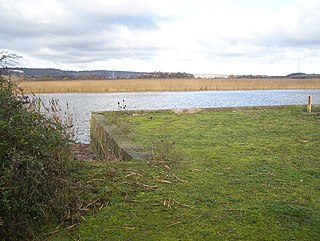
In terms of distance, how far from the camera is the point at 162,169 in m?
5.36

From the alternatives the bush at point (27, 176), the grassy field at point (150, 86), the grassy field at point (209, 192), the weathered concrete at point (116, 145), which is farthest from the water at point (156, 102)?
the bush at point (27, 176)

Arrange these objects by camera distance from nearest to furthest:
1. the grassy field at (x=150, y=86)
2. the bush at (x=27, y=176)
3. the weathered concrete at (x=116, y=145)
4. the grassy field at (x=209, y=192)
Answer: the bush at (x=27, y=176) → the grassy field at (x=209, y=192) → the weathered concrete at (x=116, y=145) → the grassy field at (x=150, y=86)

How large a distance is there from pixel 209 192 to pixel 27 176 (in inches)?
81.0

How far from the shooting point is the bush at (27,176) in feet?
10.4

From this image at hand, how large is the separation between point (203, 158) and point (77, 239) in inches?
122

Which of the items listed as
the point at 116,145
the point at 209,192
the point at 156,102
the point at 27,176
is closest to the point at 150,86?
the point at 156,102

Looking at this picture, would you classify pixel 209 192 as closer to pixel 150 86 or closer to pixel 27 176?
pixel 27 176

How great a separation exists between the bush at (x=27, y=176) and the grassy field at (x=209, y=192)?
0.29 m

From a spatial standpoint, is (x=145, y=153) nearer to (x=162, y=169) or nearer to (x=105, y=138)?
(x=162, y=169)

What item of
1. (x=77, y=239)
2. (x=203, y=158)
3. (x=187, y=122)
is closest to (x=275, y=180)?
(x=203, y=158)

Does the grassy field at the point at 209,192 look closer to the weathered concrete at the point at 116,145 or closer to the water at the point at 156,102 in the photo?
the weathered concrete at the point at 116,145

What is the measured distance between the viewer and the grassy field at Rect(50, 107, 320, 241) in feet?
11.2

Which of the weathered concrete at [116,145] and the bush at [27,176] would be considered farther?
the weathered concrete at [116,145]

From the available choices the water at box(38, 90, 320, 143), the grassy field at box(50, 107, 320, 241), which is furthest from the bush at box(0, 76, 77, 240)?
the water at box(38, 90, 320, 143)
